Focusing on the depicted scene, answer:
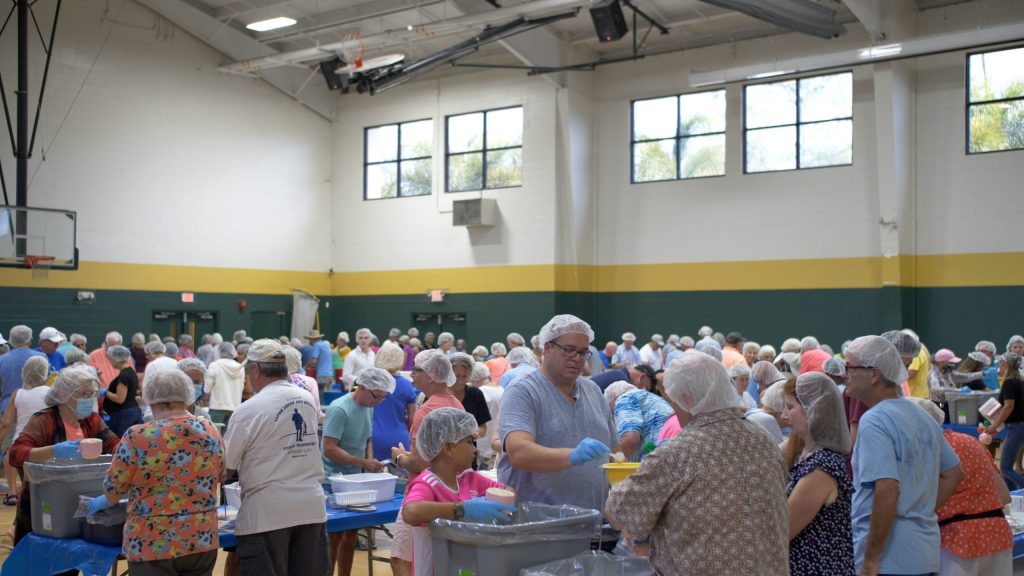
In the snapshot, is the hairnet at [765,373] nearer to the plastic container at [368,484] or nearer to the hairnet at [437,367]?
the hairnet at [437,367]

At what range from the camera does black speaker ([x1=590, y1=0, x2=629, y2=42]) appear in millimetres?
13453

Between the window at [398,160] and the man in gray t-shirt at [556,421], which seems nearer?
the man in gray t-shirt at [556,421]

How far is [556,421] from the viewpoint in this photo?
3.27 meters

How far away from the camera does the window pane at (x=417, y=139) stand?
61.8ft

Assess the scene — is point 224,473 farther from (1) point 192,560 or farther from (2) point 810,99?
(2) point 810,99

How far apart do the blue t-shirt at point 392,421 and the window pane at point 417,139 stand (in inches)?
521

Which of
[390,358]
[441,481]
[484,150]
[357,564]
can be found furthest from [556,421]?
[484,150]

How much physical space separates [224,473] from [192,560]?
365 millimetres

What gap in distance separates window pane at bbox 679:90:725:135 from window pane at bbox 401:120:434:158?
518cm

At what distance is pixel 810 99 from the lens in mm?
15445

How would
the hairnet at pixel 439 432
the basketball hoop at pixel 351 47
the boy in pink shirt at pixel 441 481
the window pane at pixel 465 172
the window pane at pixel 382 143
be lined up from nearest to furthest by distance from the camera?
the boy in pink shirt at pixel 441 481 → the hairnet at pixel 439 432 → the basketball hoop at pixel 351 47 → the window pane at pixel 465 172 → the window pane at pixel 382 143

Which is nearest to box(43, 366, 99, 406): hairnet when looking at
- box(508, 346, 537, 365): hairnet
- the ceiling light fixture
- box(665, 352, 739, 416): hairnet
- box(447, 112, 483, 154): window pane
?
box(665, 352, 739, 416): hairnet

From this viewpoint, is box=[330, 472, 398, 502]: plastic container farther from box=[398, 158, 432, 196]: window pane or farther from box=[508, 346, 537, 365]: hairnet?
box=[398, 158, 432, 196]: window pane

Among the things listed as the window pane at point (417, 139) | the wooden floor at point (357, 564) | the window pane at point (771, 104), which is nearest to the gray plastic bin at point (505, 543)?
the wooden floor at point (357, 564)
